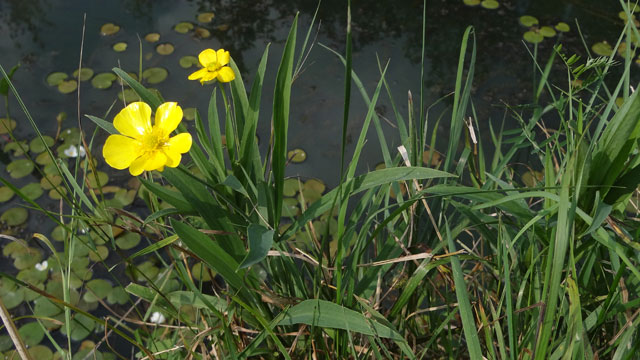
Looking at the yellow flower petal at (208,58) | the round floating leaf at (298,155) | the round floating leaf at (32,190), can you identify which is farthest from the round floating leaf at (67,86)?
the yellow flower petal at (208,58)

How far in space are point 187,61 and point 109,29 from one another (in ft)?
1.32

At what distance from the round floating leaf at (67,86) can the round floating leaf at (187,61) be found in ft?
1.33

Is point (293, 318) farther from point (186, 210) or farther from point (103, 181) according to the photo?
point (103, 181)

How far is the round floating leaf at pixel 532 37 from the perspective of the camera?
2.14 metres

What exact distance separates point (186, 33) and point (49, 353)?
1.37 metres

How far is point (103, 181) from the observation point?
175 centimetres

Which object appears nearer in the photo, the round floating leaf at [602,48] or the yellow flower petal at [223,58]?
the yellow flower petal at [223,58]

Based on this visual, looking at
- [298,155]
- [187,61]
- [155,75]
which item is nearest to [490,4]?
[298,155]

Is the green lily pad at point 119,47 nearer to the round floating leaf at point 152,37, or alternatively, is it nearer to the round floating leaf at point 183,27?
the round floating leaf at point 152,37

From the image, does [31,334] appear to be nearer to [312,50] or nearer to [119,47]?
[119,47]

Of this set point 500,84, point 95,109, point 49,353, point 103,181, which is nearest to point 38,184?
point 103,181

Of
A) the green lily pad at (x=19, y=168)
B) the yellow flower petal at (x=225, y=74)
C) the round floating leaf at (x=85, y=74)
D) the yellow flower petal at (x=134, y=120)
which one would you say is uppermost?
the yellow flower petal at (x=225, y=74)

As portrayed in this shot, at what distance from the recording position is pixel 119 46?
2137 mm

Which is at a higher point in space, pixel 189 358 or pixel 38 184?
pixel 189 358
